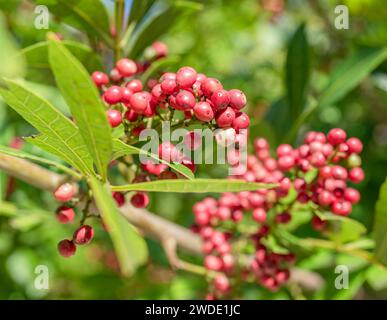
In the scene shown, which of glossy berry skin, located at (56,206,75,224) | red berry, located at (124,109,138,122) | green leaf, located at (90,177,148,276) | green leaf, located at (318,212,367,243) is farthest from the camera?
green leaf, located at (318,212,367,243)

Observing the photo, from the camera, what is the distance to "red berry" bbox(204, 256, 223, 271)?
1.91m

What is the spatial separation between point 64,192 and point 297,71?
1.18 metres

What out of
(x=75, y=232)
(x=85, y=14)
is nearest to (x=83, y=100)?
(x=75, y=232)

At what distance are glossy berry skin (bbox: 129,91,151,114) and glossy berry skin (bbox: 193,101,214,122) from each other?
13 cm

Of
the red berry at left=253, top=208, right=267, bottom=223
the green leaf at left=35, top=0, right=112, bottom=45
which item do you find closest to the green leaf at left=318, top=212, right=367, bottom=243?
the red berry at left=253, top=208, right=267, bottom=223

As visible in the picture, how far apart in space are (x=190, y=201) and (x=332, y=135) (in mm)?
1324

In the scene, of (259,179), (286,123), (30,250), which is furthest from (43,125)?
(30,250)

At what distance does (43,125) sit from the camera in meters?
1.13

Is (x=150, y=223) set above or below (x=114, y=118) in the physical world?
below

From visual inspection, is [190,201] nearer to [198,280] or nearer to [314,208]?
[198,280]

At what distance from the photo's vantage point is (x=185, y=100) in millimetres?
1216

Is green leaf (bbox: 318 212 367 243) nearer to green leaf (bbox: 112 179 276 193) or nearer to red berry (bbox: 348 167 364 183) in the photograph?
red berry (bbox: 348 167 364 183)

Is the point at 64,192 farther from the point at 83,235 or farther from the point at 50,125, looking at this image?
the point at 50,125

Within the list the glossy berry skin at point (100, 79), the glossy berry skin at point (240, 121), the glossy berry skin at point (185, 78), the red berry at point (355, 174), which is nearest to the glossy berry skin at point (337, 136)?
the red berry at point (355, 174)
